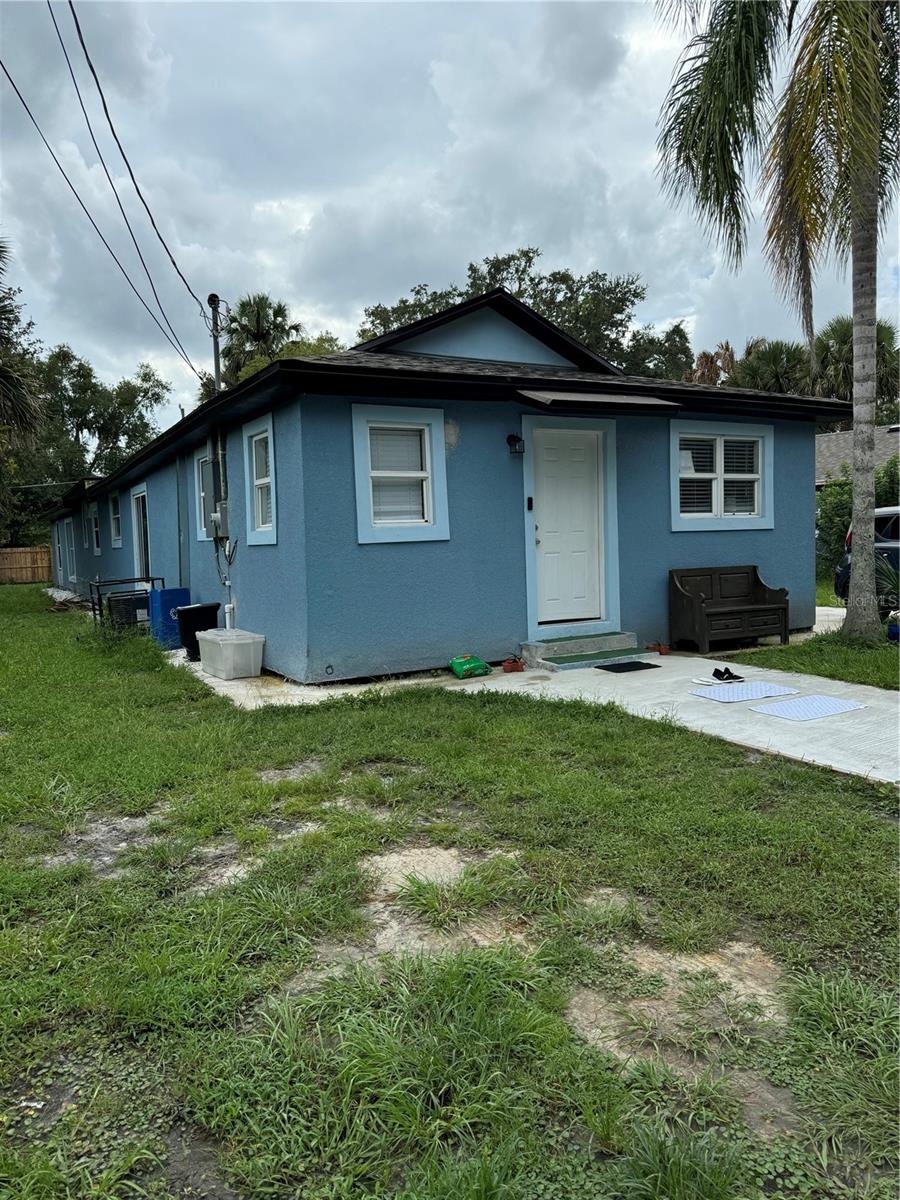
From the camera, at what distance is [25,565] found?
2823 centimetres

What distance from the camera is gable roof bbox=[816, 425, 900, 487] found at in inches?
765

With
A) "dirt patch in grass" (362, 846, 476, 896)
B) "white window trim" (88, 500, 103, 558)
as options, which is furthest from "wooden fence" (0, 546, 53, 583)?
"dirt patch in grass" (362, 846, 476, 896)

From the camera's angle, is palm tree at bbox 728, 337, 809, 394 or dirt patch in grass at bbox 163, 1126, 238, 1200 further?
palm tree at bbox 728, 337, 809, 394

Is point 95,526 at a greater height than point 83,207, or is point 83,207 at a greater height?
point 83,207

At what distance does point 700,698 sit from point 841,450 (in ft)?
64.3

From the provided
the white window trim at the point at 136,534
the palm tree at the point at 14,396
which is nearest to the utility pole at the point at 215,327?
the white window trim at the point at 136,534

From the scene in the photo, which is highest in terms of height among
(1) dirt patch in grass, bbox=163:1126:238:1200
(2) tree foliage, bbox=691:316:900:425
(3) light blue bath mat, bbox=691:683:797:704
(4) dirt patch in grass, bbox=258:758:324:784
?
(2) tree foliage, bbox=691:316:900:425

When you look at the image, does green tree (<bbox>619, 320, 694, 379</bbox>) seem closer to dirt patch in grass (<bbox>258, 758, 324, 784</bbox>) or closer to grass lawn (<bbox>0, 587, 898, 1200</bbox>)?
dirt patch in grass (<bbox>258, 758, 324, 784</bbox>)

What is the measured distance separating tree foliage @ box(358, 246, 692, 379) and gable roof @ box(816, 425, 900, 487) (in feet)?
26.3

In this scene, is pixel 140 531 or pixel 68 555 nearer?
Answer: pixel 140 531

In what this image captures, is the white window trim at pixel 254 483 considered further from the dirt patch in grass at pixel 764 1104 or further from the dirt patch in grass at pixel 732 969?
the dirt patch in grass at pixel 764 1104

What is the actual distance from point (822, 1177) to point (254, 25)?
9656 millimetres

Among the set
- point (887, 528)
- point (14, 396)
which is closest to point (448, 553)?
point (887, 528)

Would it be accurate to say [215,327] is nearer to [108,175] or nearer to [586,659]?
[108,175]
